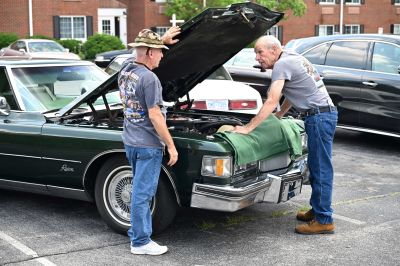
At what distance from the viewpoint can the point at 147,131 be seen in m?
4.82

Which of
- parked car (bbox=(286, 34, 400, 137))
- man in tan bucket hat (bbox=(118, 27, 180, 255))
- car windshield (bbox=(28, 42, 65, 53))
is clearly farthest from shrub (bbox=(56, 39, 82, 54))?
man in tan bucket hat (bbox=(118, 27, 180, 255))

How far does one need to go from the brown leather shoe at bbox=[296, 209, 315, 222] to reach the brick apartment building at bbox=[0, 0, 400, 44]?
2994cm

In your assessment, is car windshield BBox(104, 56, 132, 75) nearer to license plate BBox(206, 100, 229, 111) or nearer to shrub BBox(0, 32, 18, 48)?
license plate BBox(206, 100, 229, 111)

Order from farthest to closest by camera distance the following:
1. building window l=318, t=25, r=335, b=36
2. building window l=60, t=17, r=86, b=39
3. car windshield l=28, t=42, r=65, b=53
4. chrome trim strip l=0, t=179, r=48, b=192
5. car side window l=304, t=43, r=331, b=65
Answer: building window l=318, t=25, r=335, b=36, building window l=60, t=17, r=86, b=39, car windshield l=28, t=42, r=65, b=53, car side window l=304, t=43, r=331, b=65, chrome trim strip l=0, t=179, r=48, b=192

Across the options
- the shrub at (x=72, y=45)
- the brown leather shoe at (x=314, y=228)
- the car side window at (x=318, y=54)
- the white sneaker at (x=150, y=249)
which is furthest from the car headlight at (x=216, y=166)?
the shrub at (x=72, y=45)

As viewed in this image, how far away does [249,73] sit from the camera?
1098 centimetres

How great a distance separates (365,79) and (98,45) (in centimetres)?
2447

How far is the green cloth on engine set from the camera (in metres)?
4.96

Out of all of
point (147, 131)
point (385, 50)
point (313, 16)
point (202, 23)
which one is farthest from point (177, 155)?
point (313, 16)

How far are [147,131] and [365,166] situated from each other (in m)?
4.50

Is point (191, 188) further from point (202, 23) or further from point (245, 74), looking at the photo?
point (245, 74)

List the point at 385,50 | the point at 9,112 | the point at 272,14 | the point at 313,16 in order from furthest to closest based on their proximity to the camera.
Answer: the point at 313,16 → the point at 385,50 → the point at 9,112 → the point at 272,14

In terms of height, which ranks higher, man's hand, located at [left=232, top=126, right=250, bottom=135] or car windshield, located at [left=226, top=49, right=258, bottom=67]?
car windshield, located at [left=226, top=49, right=258, bottom=67]

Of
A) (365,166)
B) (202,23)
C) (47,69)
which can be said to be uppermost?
(202,23)
